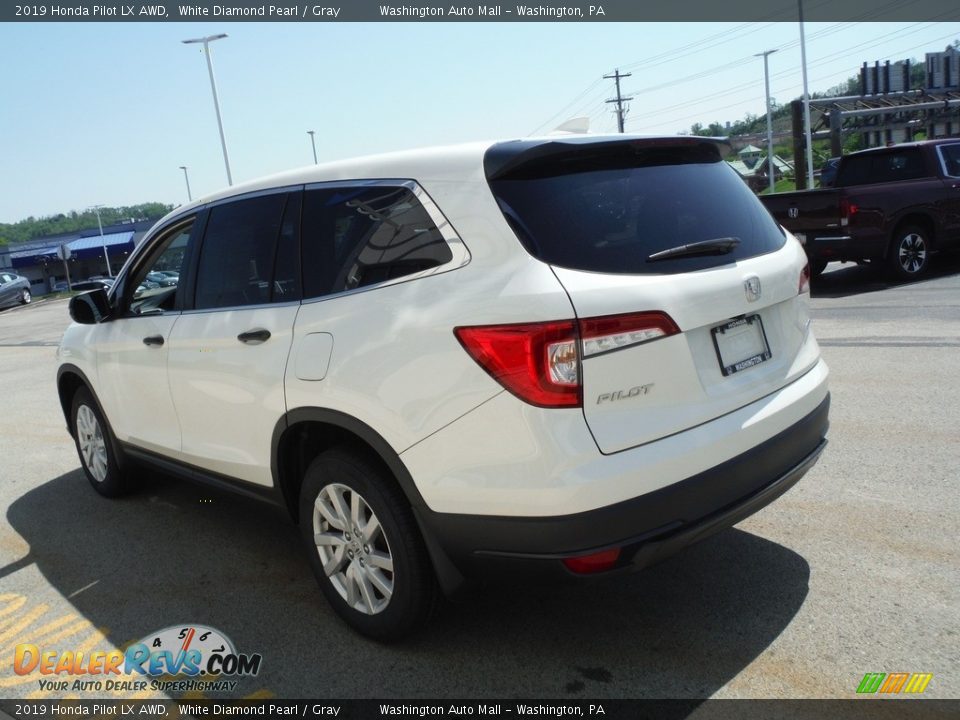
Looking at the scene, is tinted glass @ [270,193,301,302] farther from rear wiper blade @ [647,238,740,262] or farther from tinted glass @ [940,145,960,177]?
tinted glass @ [940,145,960,177]

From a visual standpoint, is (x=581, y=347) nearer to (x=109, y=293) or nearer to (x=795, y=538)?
(x=795, y=538)

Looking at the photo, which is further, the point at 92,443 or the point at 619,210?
the point at 92,443

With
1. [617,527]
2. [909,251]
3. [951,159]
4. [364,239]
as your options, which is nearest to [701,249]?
[617,527]

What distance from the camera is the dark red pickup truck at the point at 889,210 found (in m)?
11.0

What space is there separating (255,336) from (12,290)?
3573 centimetres

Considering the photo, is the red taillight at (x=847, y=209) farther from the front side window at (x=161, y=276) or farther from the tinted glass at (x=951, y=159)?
the front side window at (x=161, y=276)

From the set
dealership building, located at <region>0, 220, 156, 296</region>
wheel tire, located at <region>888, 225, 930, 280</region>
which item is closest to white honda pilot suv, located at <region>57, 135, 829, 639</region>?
wheel tire, located at <region>888, 225, 930, 280</region>

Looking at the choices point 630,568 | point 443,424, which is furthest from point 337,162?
point 630,568

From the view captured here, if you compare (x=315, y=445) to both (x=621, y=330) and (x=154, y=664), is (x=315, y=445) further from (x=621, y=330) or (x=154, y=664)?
(x=621, y=330)

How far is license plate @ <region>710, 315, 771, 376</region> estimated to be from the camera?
2.72m

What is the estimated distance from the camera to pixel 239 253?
3746 mm

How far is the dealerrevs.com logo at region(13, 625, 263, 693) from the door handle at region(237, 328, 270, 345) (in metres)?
1.25

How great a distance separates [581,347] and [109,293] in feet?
11.6

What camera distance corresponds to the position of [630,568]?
2506 millimetres
